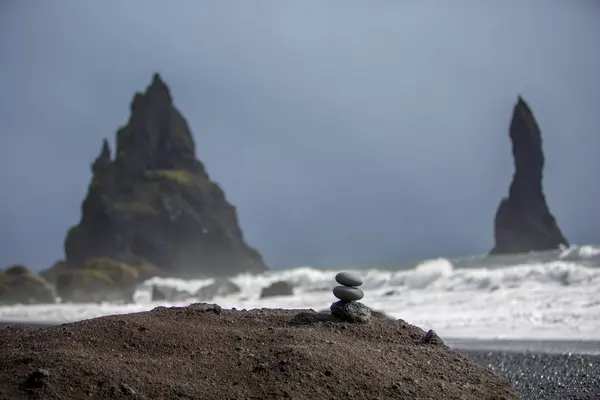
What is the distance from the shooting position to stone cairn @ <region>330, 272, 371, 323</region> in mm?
8852

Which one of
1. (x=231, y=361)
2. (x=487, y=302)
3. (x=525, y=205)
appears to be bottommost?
(x=231, y=361)

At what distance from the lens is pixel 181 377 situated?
6898mm

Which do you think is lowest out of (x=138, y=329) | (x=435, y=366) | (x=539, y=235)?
(x=435, y=366)

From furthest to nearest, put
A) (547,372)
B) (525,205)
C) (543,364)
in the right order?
(525,205)
(543,364)
(547,372)

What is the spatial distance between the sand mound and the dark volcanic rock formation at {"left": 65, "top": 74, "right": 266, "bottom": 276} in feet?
219

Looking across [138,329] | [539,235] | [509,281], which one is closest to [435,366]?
[138,329]

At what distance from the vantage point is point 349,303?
895 centimetres

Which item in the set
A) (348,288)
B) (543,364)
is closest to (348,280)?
(348,288)

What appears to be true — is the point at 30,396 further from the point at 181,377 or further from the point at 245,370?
the point at 245,370

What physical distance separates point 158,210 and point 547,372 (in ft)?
227

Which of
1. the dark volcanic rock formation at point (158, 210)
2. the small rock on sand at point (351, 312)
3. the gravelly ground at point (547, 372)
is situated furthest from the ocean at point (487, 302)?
the dark volcanic rock formation at point (158, 210)

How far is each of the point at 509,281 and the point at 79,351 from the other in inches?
994

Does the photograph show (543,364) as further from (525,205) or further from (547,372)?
(525,205)

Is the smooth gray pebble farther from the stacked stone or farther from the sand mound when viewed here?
the sand mound
